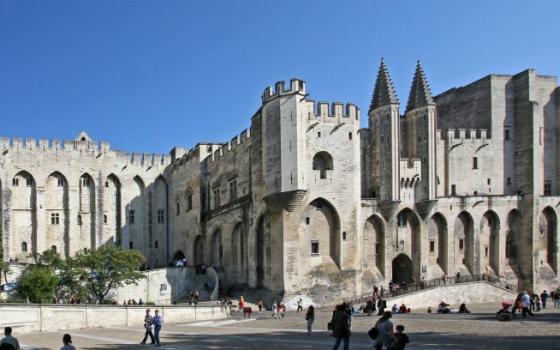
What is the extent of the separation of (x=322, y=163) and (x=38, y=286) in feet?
59.2

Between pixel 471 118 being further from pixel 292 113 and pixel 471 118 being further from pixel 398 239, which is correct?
pixel 292 113

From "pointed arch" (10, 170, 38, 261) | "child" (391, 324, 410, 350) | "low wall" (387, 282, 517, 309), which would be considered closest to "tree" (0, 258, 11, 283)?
"pointed arch" (10, 170, 38, 261)

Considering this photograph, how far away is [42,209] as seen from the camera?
52656 millimetres

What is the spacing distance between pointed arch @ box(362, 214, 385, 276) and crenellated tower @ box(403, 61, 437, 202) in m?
3.48

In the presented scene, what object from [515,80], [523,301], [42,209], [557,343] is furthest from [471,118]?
[557,343]

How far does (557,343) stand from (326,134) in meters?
24.3

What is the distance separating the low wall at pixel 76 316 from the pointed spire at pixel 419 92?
22.8 metres

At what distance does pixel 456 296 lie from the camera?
41875 millimetres

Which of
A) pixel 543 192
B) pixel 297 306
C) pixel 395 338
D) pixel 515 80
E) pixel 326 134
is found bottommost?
pixel 297 306

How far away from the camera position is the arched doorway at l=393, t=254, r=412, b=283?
4634 cm

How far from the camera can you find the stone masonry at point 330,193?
3953 centimetres

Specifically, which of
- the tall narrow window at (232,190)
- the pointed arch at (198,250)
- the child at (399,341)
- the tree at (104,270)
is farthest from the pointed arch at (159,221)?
the child at (399,341)

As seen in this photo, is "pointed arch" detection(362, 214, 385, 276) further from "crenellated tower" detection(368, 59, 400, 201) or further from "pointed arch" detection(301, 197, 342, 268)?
"pointed arch" detection(301, 197, 342, 268)

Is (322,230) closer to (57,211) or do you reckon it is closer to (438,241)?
(438,241)
